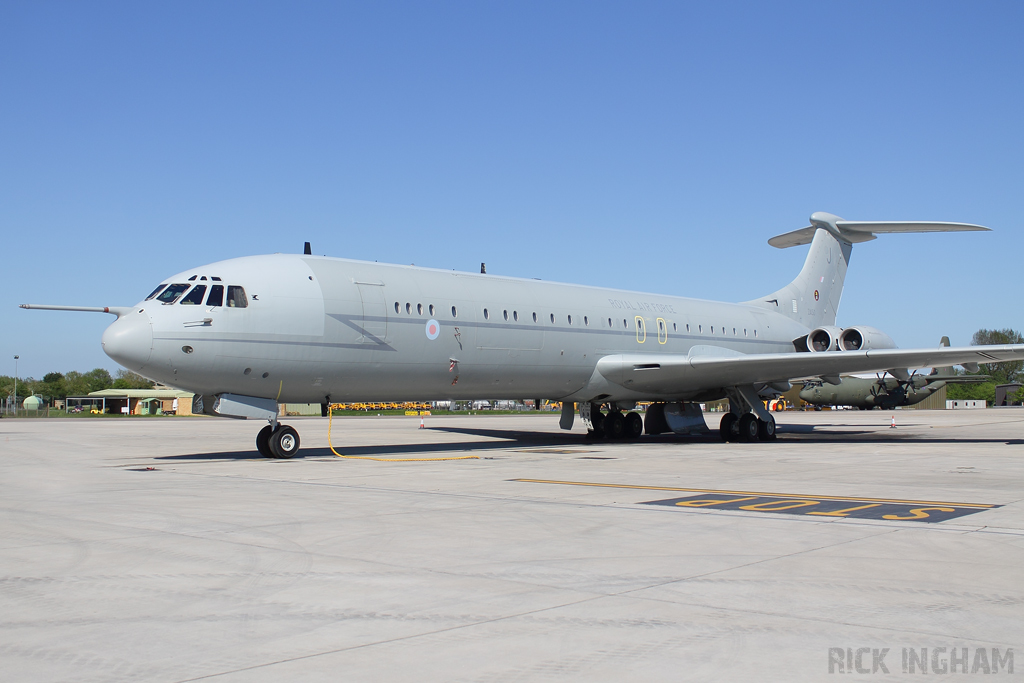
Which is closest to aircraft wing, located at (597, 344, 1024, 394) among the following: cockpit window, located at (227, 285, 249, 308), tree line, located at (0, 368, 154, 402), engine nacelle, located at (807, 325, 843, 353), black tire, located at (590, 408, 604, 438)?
black tire, located at (590, 408, 604, 438)

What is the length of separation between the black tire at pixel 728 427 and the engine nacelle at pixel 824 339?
5237 mm

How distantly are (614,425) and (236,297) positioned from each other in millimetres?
13427

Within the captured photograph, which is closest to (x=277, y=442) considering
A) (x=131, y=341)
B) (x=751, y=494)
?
(x=131, y=341)

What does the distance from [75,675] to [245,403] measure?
44.8ft

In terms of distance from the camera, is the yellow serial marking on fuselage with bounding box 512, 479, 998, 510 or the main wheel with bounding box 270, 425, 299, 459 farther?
the main wheel with bounding box 270, 425, 299, 459

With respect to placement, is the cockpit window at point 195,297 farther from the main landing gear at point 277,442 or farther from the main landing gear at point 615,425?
the main landing gear at point 615,425

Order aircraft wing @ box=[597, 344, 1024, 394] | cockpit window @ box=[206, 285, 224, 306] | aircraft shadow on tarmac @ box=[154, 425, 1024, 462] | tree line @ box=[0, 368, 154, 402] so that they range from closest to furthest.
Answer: cockpit window @ box=[206, 285, 224, 306] → aircraft shadow on tarmac @ box=[154, 425, 1024, 462] → aircraft wing @ box=[597, 344, 1024, 394] → tree line @ box=[0, 368, 154, 402]

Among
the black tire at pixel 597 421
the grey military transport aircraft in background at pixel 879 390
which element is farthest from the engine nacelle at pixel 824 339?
the grey military transport aircraft in background at pixel 879 390

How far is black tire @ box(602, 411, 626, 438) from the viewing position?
26.5 m

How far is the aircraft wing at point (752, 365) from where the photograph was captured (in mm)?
21625

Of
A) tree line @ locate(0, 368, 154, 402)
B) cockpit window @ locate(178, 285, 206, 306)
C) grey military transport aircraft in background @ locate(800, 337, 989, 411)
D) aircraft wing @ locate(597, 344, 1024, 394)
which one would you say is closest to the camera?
cockpit window @ locate(178, 285, 206, 306)

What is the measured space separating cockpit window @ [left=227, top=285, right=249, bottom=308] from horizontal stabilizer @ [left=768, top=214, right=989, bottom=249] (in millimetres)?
21992

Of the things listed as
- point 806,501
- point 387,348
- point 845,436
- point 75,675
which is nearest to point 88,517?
point 75,675

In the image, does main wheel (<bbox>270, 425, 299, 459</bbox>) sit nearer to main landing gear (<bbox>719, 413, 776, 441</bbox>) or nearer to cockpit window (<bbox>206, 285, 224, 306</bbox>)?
cockpit window (<bbox>206, 285, 224, 306</bbox>)
